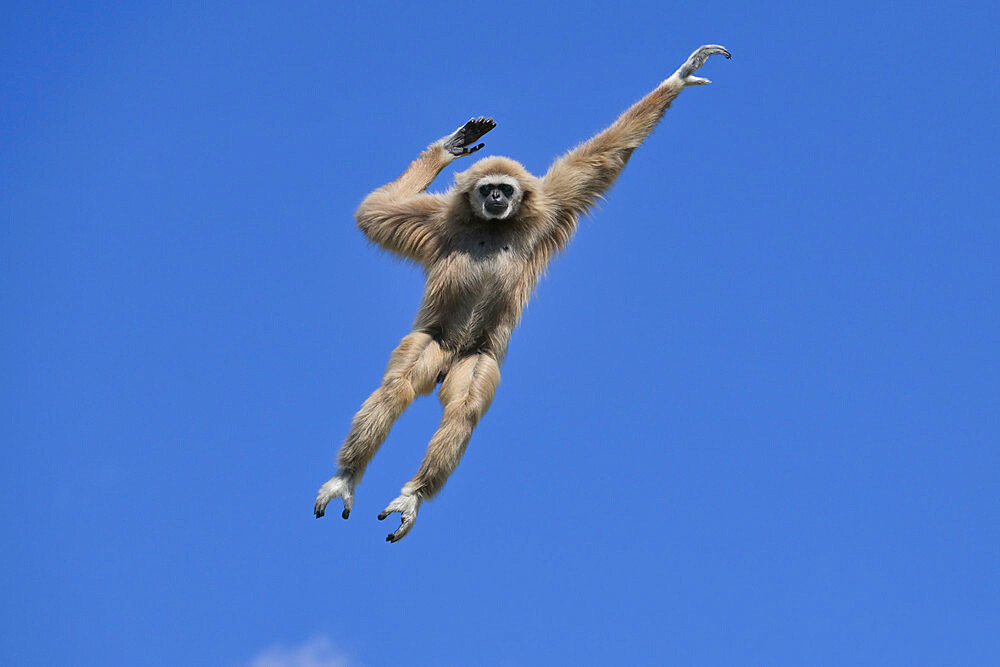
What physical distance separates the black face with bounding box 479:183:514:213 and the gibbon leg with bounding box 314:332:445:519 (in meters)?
1.91

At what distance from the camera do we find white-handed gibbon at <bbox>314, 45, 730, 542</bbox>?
37.1 feet

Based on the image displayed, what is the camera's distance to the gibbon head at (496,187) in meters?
12.1

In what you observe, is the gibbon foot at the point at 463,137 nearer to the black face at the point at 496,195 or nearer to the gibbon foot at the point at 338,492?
the black face at the point at 496,195

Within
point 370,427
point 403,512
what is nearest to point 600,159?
point 370,427

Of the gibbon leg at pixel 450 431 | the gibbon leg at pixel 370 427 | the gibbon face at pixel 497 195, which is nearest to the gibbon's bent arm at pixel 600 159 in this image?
the gibbon face at pixel 497 195

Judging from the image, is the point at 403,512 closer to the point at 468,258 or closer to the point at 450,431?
the point at 450,431

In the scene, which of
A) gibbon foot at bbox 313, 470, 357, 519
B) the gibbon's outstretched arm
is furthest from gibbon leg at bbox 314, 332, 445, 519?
the gibbon's outstretched arm

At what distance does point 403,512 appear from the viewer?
428 inches

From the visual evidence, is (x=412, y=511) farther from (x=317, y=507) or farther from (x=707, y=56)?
(x=707, y=56)

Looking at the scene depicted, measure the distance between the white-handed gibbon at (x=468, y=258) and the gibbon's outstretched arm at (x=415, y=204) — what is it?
2 cm

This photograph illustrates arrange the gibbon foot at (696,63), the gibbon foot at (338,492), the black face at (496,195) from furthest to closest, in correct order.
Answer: the gibbon foot at (696,63), the black face at (496,195), the gibbon foot at (338,492)

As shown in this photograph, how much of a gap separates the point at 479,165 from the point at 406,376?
2.50m

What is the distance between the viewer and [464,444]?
11.4 meters

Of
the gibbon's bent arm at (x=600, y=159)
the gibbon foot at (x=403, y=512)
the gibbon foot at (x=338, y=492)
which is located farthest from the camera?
the gibbon's bent arm at (x=600, y=159)
